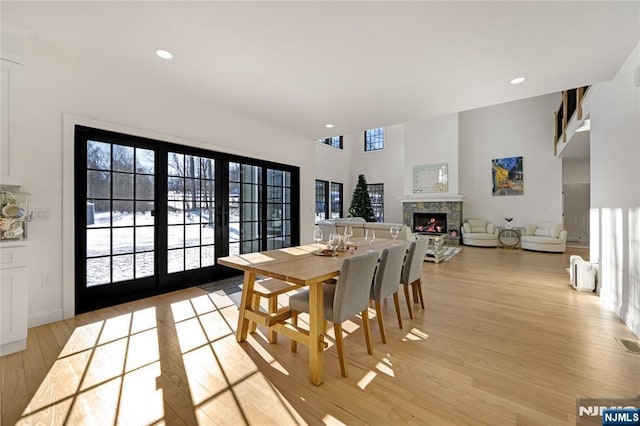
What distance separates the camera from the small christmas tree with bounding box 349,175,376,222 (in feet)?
32.9

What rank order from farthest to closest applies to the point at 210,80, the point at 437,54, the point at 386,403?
the point at 210,80 < the point at 437,54 < the point at 386,403

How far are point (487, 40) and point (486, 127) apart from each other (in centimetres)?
775

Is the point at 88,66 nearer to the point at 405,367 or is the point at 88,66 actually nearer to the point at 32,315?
the point at 32,315

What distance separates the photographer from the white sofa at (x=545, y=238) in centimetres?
704

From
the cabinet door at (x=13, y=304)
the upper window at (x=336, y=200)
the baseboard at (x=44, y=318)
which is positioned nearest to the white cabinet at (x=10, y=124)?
the cabinet door at (x=13, y=304)

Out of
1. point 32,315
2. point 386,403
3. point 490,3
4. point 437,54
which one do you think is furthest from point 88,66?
point 386,403

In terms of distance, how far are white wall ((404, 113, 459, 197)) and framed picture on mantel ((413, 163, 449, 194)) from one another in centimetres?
11

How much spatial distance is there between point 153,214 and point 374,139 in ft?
30.7

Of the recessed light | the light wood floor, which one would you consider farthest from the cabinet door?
the recessed light

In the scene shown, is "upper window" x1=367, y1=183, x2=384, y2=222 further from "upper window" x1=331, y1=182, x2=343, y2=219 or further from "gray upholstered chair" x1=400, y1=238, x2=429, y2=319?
"gray upholstered chair" x1=400, y1=238, x2=429, y2=319

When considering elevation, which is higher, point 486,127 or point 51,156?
point 486,127

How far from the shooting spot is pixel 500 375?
1956 mm

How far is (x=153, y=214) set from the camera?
11.8 feet

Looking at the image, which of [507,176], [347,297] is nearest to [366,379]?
[347,297]
